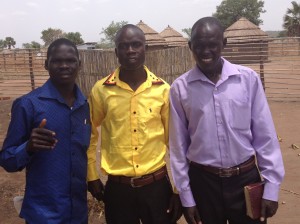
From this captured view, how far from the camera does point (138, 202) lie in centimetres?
262

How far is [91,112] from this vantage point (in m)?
2.68

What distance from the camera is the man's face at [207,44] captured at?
2.26 meters

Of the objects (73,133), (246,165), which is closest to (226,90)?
(246,165)

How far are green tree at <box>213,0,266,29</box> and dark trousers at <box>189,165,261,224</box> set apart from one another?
41247 mm

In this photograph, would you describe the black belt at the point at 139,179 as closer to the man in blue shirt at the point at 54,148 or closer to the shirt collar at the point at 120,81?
the man in blue shirt at the point at 54,148

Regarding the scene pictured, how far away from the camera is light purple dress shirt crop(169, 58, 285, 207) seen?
229cm

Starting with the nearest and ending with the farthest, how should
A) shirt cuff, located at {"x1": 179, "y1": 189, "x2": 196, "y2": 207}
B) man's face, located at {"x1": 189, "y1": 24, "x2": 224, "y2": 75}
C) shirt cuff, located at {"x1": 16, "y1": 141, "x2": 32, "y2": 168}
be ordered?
shirt cuff, located at {"x1": 16, "y1": 141, "x2": 32, "y2": 168} < man's face, located at {"x1": 189, "y1": 24, "x2": 224, "y2": 75} < shirt cuff, located at {"x1": 179, "y1": 189, "x2": 196, "y2": 207}

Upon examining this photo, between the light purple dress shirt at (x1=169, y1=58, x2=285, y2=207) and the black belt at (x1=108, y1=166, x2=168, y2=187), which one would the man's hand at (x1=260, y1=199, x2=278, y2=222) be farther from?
the black belt at (x1=108, y1=166, x2=168, y2=187)

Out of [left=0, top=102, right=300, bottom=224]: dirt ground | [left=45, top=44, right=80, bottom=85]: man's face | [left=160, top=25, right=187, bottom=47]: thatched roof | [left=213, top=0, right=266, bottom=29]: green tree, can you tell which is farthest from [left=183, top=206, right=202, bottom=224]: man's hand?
[left=213, top=0, right=266, bottom=29]: green tree

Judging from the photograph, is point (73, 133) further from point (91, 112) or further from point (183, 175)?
point (183, 175)

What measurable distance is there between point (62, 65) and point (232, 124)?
1.09 metres

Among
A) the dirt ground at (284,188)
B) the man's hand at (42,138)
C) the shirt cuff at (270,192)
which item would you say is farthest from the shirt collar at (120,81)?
the dirt ground at (284,188)

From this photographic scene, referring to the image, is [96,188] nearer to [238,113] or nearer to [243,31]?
[238,113]

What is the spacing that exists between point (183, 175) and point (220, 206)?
30cm
